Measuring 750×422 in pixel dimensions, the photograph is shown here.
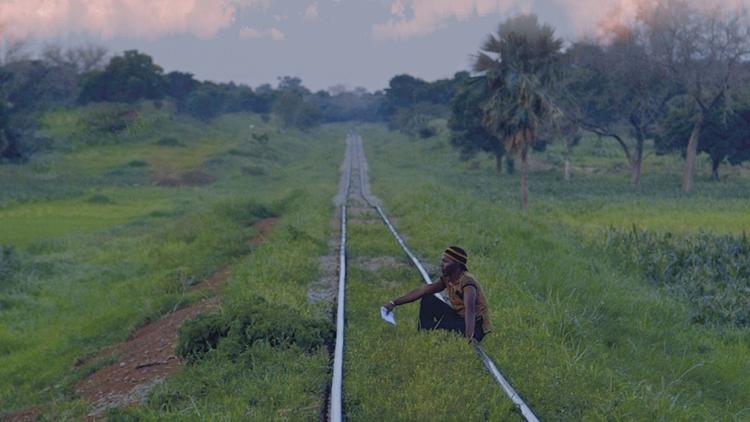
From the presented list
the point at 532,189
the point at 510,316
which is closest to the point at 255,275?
the point at 510,316

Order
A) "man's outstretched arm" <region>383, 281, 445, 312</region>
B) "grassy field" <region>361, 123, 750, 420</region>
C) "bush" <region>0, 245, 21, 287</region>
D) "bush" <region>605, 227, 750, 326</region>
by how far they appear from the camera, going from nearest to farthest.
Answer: "grassy field" <region>361, 123, 750, 420</region>, "man's outstretched arm" <region>383, 281, 445, 312</region>, "bush" <region>605, 227, 750, 326</region>, "bush" <region>0, 245, 21, 287</region>

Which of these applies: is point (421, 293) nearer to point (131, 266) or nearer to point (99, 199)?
point (131, 266)

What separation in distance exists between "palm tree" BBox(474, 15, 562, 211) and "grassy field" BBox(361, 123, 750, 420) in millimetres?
4273

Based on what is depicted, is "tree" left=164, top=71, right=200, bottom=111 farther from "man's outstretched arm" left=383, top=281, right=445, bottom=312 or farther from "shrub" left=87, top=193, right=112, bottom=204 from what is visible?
"man's outstretched arm" left=383, top=281, right=445, bottom=312

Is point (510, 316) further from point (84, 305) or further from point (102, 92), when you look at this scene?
point (102, 92)

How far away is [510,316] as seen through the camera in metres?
10.1

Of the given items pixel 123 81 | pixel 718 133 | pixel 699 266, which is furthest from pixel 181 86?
pixel 699 266

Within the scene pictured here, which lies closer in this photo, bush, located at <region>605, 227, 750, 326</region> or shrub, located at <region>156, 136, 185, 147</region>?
bush, located at <region>605, 227, 750, 326</region>

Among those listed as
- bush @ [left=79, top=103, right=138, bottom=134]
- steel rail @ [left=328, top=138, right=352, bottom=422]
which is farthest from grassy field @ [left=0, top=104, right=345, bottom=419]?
bush @ [left=79, top=103, right=138, bottom=134]

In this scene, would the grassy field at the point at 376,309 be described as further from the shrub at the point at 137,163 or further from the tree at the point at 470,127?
the shrub at the point at 137,163

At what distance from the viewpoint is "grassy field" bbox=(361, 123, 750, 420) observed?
757 cm

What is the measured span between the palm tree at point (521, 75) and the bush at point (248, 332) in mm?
23106

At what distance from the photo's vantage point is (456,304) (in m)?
8.95

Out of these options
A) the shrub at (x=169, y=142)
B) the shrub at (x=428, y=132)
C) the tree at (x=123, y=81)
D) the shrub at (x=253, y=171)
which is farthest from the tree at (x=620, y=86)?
the tree at (x=123, y=81)
